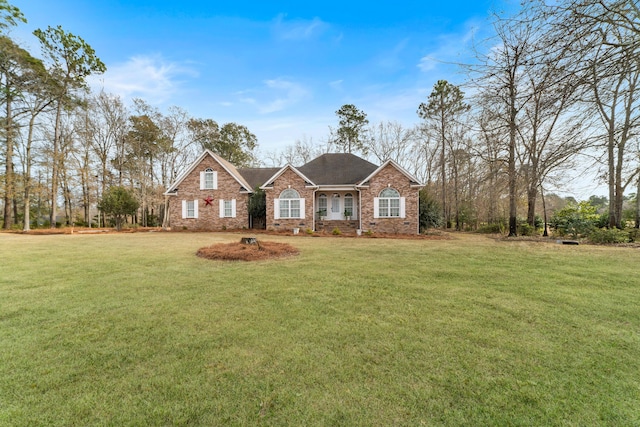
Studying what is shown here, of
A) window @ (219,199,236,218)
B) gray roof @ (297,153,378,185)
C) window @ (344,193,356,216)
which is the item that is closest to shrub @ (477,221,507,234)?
gray roof @ (297,153,378,185)

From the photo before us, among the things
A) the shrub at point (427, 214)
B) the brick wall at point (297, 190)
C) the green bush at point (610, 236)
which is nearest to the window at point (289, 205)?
the brick wall at point (297, 190)

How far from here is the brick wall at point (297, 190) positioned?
60.8 feet

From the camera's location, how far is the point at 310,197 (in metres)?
18.5

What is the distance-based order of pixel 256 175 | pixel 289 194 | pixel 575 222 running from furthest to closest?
1. pixel 256 175
2. pixel 289 194
3. pixel 575 222

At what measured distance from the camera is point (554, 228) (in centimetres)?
1844

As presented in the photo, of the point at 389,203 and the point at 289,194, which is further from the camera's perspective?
the point at 289,194

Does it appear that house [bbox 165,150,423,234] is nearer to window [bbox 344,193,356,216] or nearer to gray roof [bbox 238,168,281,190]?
window [bbox 344,193,356,216]

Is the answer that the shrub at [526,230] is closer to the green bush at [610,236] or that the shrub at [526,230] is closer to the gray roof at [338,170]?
the green bush at [610,236]

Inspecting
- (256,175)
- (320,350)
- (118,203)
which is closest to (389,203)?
(256,175)

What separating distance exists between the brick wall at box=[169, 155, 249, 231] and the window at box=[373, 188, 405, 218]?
33.5 feet

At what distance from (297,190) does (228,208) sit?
20.1 ft

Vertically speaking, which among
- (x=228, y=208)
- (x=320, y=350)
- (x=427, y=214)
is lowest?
(x=320, y=350)

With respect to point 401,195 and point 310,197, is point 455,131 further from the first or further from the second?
point 310,197

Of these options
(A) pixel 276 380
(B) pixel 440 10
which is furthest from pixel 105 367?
(B) pixel 440 10
